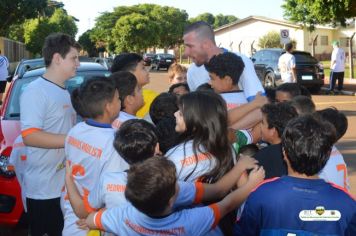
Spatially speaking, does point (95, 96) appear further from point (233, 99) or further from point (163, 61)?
point (163, 61)

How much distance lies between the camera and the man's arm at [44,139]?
380cm

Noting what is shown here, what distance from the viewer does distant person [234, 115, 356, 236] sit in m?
2.64

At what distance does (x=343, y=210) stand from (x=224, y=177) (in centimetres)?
74

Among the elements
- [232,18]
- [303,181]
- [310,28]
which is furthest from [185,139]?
[232,18]

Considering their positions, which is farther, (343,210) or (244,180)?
A: (244,180)

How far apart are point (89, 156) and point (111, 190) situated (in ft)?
1.48

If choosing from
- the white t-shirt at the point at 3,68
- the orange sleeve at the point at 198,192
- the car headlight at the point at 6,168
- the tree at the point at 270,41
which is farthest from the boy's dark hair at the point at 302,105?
the tree at the point at 270,41

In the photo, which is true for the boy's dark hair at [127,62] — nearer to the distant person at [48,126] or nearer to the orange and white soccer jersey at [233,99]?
the distant person at [48,126]

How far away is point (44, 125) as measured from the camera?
398 cm

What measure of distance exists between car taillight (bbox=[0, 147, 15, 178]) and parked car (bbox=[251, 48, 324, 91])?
1563 centimetres

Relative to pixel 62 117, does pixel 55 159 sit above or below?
below

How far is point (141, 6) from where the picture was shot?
85188 mm

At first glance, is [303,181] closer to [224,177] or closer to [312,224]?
[312,224]

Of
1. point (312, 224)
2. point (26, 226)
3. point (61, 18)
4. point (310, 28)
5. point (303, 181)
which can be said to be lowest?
point (26, 226)
